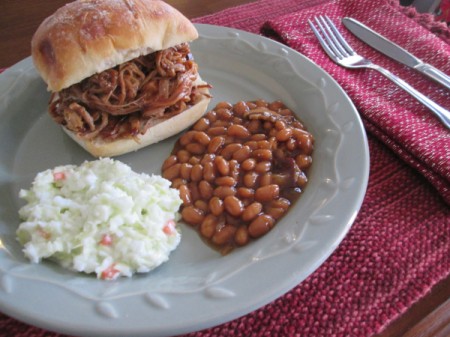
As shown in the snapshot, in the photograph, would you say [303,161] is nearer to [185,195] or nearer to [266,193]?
[266,193]

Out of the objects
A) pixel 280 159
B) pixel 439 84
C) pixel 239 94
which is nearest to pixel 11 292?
pixel 280 159

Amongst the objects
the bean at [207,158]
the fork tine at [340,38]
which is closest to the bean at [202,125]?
the bean at [207,158]

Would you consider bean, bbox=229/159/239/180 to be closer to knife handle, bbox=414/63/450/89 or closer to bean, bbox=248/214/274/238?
bean, bbox=248/214/274/238

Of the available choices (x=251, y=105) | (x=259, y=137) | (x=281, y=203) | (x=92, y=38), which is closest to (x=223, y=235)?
(x=281, y=203)

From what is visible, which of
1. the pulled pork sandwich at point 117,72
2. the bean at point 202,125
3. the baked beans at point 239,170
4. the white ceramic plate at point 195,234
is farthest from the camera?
the bean at point 202,125

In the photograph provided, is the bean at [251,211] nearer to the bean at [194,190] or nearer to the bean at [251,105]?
the bean at [194,190]

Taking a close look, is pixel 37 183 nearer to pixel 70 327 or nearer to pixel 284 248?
pixel 70 327

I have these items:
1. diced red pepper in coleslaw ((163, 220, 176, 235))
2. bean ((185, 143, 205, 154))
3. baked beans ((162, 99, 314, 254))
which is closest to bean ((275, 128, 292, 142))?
baked beans ((162, 99, 314, 254))
